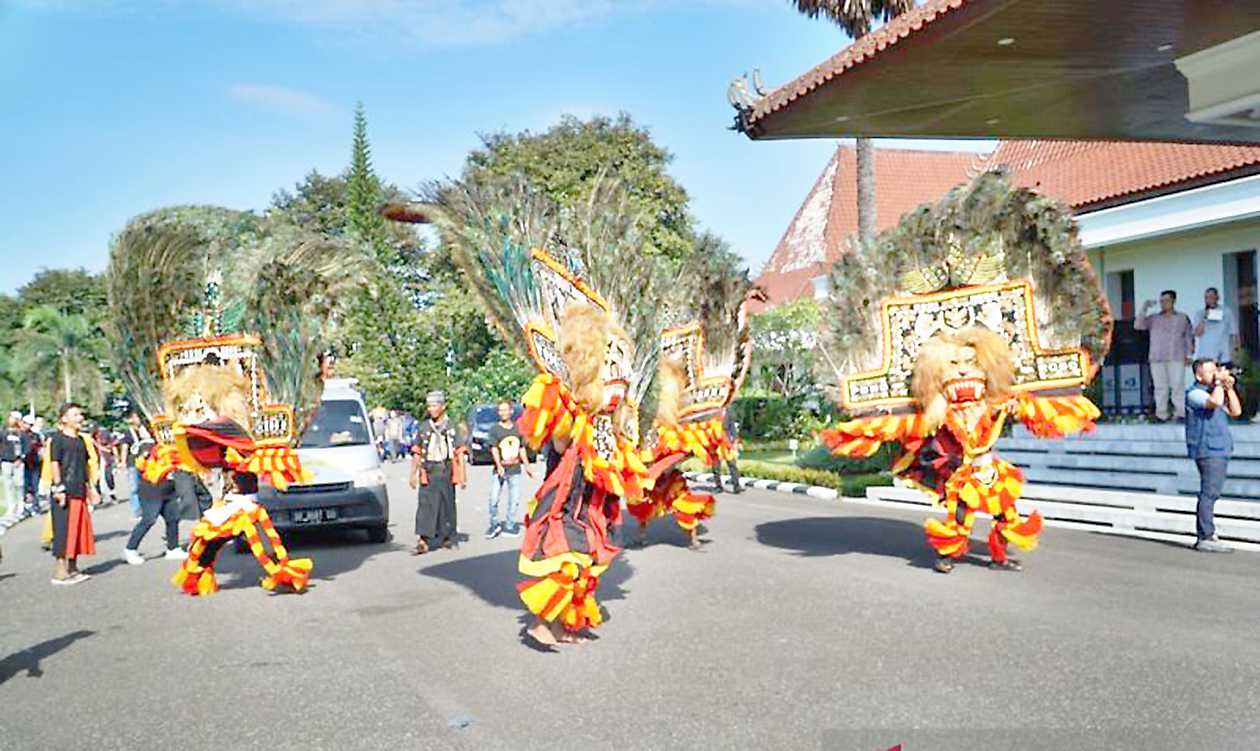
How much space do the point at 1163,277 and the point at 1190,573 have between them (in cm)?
1070

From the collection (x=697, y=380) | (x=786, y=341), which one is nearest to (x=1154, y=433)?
(x=697, y=380)

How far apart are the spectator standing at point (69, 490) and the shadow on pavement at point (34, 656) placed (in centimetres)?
264

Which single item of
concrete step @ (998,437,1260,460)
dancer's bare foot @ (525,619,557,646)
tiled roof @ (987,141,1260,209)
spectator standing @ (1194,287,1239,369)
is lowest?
dancer's bare foot @ (525,619,557,646)

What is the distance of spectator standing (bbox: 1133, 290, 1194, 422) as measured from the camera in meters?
13.9

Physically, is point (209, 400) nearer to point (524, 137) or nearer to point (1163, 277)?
point (1163, 277)

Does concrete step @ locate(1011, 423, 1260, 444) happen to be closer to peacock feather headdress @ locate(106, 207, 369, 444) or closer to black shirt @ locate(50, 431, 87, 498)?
peacock feather headdress @ locate(106, 207, 369, 444)

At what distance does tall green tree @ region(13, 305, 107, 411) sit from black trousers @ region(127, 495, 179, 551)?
38.3 metres

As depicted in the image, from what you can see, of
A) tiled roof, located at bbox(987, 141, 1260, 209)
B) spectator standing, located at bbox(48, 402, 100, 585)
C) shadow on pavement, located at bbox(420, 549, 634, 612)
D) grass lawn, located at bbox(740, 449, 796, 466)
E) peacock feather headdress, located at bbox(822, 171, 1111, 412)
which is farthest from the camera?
grass lawn, located at bbox(740, 449, 796, 466)

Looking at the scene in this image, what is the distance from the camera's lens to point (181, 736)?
5.43 m

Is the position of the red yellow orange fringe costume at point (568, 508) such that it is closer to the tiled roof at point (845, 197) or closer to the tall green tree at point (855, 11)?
the tall green tree at point (855, 11)

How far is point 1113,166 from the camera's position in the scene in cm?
1967

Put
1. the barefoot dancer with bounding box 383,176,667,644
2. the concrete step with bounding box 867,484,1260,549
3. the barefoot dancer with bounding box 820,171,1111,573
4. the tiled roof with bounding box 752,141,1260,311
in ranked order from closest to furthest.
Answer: the barefoot dancer with bounding box 383,176,667,644
the barefoot dancer with bounding box 820,171,1111,573
the concrete step with bounding box 867,484,1260,549
the tiled roof with bounding box 752,141,1260,311

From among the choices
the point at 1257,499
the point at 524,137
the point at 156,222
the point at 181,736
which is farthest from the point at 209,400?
the point at 524,137

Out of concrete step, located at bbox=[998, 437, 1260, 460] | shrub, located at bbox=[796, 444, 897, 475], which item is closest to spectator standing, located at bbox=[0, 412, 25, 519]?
shrub, located at bbox=[796, 444, 897, 475]
